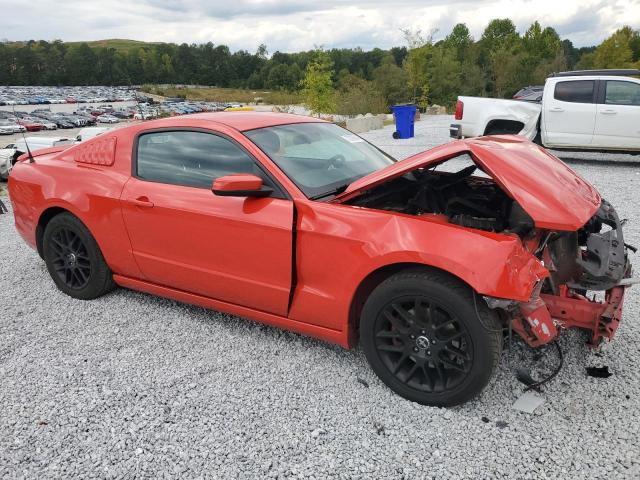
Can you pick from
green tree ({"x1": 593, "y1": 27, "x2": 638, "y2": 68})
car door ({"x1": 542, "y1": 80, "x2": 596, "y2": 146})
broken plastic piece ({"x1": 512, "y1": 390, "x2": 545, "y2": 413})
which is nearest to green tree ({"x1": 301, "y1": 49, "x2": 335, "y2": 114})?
car door ({"x1": 542, "y1": 80, "x2": 596, "y2": 146})

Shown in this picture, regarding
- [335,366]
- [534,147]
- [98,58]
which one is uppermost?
[98,58]

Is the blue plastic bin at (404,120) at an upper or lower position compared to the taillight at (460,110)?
lower

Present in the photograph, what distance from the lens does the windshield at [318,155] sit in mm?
3078

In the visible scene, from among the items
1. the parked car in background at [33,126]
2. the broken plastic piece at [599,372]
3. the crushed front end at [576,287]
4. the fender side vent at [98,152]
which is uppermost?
the fender side vent at [98,152]

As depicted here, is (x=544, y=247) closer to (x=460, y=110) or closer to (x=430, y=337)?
(x=430, y=337)

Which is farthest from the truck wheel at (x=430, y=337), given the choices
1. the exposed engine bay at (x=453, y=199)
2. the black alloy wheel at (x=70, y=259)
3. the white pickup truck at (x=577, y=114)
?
the white pickup truck at (x=577, y=114)

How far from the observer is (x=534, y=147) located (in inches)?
123

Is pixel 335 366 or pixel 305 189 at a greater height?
pixel 305 189

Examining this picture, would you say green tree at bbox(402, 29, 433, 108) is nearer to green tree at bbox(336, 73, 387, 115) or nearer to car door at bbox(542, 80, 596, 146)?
green tree at bbox(336, 73, 387, 115)

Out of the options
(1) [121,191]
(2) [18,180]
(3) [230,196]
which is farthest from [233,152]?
(2) [18,180]

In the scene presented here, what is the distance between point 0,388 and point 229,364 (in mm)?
1382

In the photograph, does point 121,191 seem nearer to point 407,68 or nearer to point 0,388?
point 0,388

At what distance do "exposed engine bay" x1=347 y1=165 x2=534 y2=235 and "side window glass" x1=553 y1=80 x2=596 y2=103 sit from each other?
8031 mm

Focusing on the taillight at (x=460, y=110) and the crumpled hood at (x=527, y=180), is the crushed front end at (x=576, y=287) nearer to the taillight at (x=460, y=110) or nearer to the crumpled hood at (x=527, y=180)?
the crumpled hood at (x=527, y=180)
